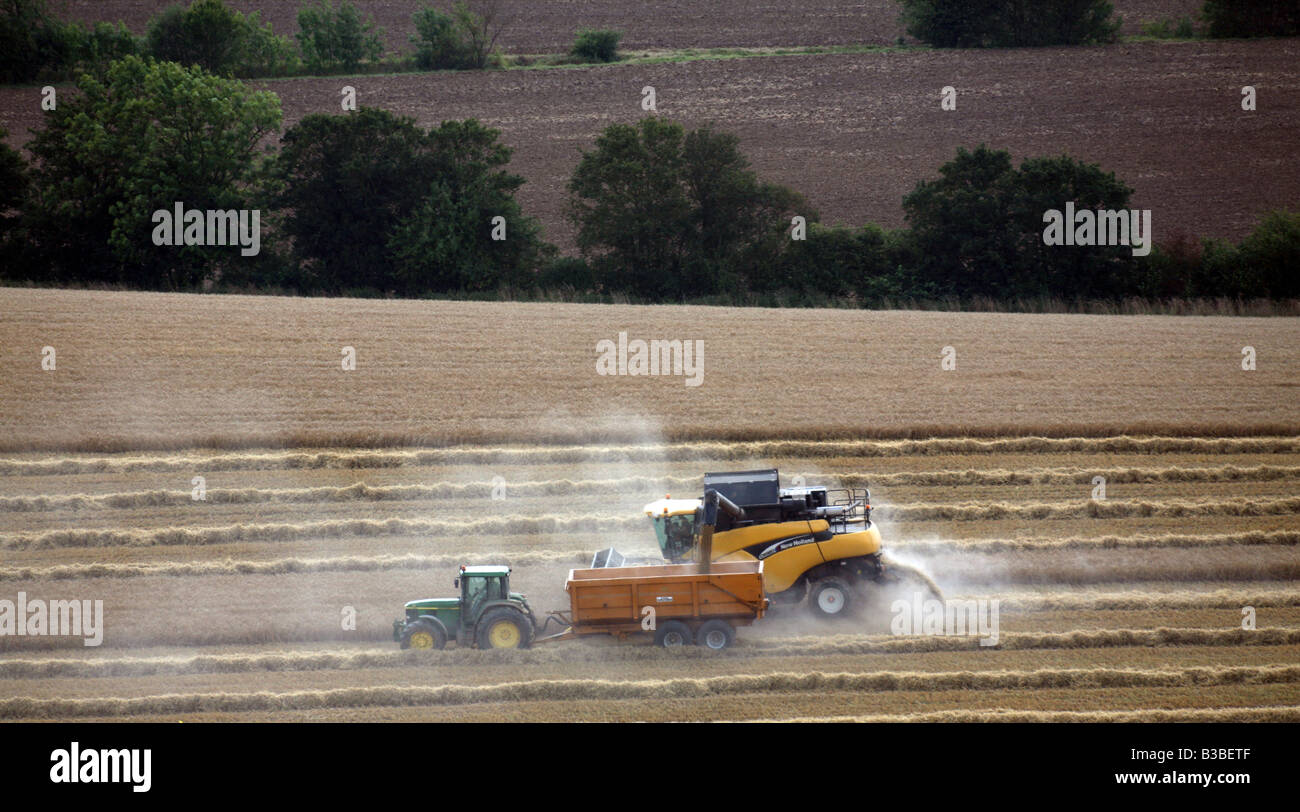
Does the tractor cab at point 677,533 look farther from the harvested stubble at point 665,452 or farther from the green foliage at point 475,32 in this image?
the green foliage at point 475,32

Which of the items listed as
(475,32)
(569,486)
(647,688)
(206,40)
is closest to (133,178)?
(475,32)

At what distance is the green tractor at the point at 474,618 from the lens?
16.6m

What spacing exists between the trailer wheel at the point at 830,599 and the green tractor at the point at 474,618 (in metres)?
4.21

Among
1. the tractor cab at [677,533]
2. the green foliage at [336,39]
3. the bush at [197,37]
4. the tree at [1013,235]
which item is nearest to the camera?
the tractor cab at [677,533]

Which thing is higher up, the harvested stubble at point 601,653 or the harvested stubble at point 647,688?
the harvested stubble at point 601,653

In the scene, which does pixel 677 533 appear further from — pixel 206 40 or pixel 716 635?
pixel 206 40

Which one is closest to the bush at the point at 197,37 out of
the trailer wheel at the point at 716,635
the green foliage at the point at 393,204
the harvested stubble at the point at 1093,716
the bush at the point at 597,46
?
the bush at the point at 597,46

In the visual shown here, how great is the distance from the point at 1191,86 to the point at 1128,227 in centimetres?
1752

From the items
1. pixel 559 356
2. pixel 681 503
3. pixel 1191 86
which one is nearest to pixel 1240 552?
pixel 681 503

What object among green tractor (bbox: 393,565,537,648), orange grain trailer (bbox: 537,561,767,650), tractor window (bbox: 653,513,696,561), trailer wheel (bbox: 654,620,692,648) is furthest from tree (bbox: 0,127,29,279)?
trailer wheel (bbox: 654,620,692,648)

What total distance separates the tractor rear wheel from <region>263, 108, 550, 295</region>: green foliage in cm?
3247

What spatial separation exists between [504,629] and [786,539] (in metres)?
4.38

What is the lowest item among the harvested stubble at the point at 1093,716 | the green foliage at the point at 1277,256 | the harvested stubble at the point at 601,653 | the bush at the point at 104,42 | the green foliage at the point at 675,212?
the harvested stubble at the point at 1093,716

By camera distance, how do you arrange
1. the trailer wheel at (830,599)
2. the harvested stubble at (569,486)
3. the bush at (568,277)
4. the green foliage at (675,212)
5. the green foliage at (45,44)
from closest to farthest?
the trailer wheel at (830,599)
the harvested stubble at (569,486)
the bush at (568,277)
the green foliage at (675,212)
the green foliage at (45,44)
